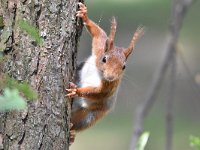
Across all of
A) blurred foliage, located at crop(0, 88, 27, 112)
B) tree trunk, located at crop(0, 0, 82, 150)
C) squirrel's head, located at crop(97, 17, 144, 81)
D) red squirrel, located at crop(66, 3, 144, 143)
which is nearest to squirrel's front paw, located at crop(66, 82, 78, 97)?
tree trunk, located at crop(0, 0, 82, 150)

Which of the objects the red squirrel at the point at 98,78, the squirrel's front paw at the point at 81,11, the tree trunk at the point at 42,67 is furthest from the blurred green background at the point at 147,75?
the tree trunk at the point at 42,67

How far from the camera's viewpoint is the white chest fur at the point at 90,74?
385 centimetres

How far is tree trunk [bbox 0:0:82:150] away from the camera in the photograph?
297 centimetres

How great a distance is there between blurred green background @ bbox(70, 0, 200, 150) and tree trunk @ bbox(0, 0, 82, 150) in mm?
4622

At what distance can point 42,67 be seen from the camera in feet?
10.1

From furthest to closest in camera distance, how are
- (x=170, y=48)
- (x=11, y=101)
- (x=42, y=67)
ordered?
(x=170, y=48)
(x=42, y=67)
(x=11, y=101)

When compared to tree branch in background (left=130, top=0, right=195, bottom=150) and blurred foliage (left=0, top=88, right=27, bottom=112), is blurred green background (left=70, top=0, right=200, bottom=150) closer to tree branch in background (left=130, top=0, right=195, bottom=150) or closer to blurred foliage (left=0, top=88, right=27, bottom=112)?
tree branch in background (left=130, top=0, right=195, bottom=150)

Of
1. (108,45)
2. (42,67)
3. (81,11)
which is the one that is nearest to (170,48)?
(108,45)

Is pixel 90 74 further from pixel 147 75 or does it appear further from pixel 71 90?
pixel 147 75

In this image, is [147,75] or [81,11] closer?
[81,11]

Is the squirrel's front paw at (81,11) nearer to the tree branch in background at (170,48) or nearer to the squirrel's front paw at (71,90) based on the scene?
the squirrel's front paw at (71,90)

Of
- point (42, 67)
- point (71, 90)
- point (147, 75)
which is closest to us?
point (42, 67)

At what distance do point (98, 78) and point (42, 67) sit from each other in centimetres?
94

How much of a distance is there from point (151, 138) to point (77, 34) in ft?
19.1
